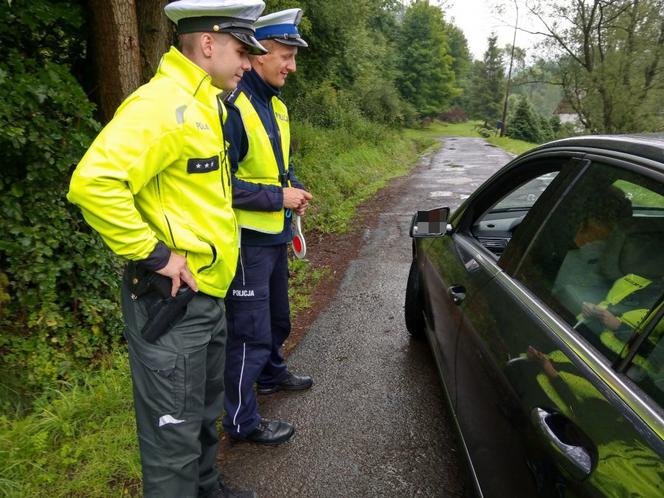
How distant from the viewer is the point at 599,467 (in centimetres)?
105

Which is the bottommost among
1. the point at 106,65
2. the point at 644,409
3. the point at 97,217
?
the point at 644,409

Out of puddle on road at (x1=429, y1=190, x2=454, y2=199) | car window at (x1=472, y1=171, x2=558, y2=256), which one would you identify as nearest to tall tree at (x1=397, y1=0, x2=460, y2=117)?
puddle on road at (x1=429, y1=190, x2=454, y2=199)

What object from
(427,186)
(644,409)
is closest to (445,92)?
(427,186)

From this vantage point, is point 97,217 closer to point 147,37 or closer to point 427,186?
point 147,37

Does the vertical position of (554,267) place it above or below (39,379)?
above

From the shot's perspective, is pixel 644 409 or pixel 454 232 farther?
pixel 454 232

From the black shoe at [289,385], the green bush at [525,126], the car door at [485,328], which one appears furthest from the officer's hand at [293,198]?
the green bush at [525,126]

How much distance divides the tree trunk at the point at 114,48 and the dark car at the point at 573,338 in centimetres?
307

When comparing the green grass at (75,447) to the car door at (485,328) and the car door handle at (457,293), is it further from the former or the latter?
the car door handle at (457,293)

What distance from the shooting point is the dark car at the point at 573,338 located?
3.58 ft

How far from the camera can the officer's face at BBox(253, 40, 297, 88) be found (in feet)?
7.31

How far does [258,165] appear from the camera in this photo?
7.29 ft

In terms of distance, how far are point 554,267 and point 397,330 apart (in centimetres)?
244

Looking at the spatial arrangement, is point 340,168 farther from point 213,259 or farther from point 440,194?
point 213,259
